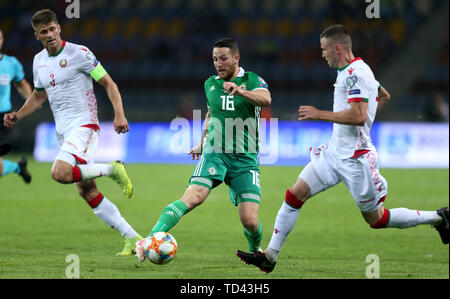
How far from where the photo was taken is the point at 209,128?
7.16 metres

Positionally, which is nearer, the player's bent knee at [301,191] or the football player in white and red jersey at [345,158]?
the football player in white and red jersey at [345,158]

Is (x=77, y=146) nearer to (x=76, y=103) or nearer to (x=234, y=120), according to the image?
(x=76, y=103)

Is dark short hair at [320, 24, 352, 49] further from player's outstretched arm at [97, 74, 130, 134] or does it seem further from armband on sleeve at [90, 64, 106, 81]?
armband on sleeve at [90, 64, 106, 81]

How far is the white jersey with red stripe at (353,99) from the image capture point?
6508 mm

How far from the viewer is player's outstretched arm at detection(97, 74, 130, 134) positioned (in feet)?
23.9

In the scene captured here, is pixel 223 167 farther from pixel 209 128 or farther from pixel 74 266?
pixel 74 266

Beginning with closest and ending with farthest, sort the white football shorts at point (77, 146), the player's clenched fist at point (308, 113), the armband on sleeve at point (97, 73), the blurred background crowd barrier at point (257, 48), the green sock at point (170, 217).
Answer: the player's clenched fist at point (308, 113), the green sock at point (170, 217), the white football shorts at point (77, 146), the armband on sleeve at point (97, 73), the blurred background crowd barrier at point (257, 48)

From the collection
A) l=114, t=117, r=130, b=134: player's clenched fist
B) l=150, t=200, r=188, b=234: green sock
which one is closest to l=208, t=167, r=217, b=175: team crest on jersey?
l=150, t=200, r=188, b=234: green sock

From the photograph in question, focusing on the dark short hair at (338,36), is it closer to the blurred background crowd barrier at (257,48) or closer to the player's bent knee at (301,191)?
the player's bent knee at (301,191)

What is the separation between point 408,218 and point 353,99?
56.9 inches

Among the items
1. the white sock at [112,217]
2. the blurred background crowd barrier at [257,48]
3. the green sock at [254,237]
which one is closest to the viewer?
the green sock at [254,237]

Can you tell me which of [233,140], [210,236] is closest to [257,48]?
[210,236]

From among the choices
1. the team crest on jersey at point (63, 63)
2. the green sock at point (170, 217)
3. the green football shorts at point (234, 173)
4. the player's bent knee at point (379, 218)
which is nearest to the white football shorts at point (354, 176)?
the player's bent knee at point (379, 218)

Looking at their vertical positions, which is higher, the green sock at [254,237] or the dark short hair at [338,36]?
the dark short hair at [338,36]
